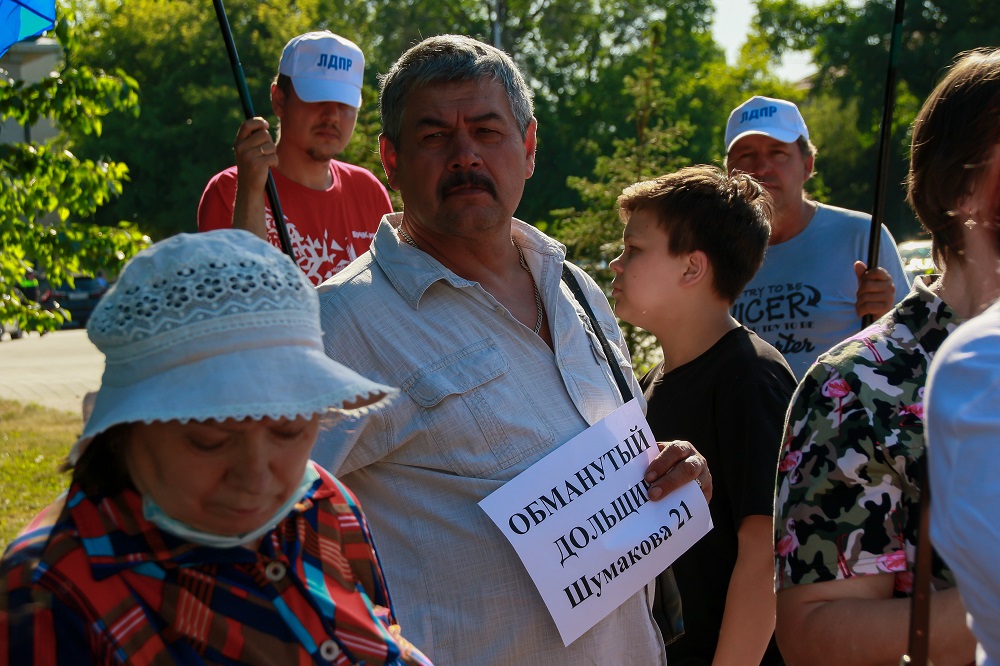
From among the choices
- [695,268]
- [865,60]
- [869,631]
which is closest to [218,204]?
[695,268]

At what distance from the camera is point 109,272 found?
7281mm

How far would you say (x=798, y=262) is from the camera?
170 inches

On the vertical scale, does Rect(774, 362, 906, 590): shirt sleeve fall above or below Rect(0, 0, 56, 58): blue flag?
below

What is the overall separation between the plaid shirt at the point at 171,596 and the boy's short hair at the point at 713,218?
5.62 ft

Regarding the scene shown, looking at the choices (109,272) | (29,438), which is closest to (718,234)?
(109,272)

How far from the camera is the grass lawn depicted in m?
7.52

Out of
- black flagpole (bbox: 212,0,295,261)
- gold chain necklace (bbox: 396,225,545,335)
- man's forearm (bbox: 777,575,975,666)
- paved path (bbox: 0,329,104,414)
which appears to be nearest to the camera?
man's forearm (bbox: 777,575,975,666)

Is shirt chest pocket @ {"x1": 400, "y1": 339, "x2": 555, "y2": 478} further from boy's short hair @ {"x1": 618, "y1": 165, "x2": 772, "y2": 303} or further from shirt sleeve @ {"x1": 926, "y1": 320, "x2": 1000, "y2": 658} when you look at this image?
shirt sleeve @ {"x1": 926, "y1": 320, "x2": 1000, "y2": 658}

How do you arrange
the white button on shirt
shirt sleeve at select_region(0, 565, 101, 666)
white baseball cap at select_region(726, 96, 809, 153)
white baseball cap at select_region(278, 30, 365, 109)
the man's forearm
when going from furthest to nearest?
white baseball cap at select_region(726, 96, 809, 153), white baseball cap at select_region(278, 30, 365, 109), the man's forearm, the white button on shirt, shirt sleeve at select_region(0, 565, 101, 666)

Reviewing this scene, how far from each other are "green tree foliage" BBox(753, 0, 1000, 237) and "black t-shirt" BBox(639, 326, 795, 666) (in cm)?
2628

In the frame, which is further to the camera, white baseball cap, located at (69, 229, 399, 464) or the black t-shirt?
the black t-shirt

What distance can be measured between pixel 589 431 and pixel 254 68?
31.2 m

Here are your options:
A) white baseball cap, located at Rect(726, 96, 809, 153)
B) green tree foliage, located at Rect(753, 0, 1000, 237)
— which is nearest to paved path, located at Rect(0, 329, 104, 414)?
white baseball cap, located at Rect(726, 96, 809, 153)

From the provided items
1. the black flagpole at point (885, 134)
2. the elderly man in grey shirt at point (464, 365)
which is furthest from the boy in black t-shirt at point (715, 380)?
the black flagpole at point (885, 134)
